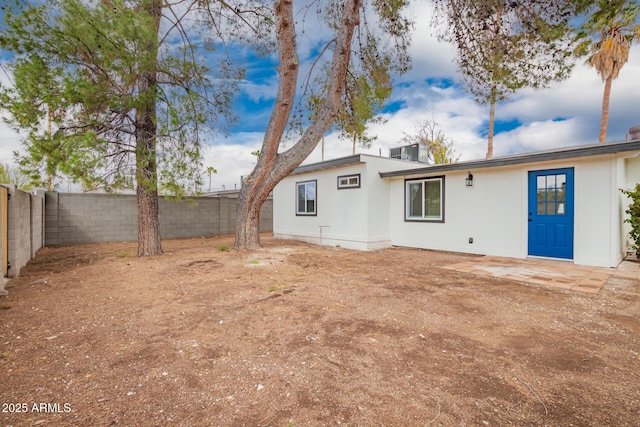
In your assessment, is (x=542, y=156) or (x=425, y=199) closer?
(x=542, y=156)

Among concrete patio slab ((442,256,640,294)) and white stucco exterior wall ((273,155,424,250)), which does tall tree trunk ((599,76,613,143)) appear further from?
concrete patio slab ((442,256,640,294))

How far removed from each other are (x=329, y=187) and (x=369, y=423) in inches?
328

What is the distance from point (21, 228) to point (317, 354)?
254 inches

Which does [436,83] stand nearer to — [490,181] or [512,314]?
[490,181]

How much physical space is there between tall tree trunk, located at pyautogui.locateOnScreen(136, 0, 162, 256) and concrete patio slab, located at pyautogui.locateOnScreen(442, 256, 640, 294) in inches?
253

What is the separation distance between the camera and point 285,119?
24.6 feet

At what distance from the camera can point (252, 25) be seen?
819cm

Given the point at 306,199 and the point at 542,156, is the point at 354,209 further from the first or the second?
the point at 542,156

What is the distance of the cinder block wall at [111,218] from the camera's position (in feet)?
30.5

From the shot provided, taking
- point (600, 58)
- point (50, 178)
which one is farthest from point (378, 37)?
point (600, 58)

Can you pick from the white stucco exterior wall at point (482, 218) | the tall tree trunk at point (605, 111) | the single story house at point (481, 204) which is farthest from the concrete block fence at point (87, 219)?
the tall tree trunk at point (605, 111)

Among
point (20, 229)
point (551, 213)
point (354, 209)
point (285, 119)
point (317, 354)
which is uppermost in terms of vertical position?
point (285, 119)

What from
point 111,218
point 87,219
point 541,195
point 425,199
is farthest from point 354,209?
point 87,219

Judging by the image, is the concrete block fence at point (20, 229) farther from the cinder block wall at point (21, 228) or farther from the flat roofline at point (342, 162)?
the flat roofline at point (342, 162)
